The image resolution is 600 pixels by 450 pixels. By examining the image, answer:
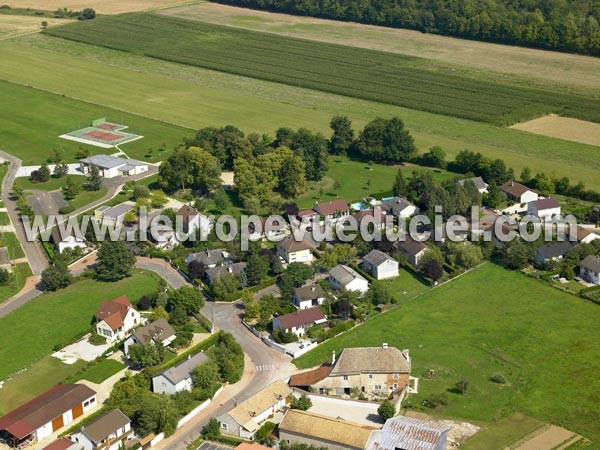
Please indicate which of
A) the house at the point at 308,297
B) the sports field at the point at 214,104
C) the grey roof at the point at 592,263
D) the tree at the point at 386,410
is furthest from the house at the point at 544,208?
the tree at the point at 386,410

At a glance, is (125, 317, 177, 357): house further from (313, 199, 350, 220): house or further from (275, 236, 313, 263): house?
(313, 199, 350, 220): house

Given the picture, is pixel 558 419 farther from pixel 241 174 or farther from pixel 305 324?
pixel 241 174

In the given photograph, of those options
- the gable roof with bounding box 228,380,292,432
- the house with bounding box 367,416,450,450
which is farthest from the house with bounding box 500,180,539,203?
the house with bounding box 367,416,450,450

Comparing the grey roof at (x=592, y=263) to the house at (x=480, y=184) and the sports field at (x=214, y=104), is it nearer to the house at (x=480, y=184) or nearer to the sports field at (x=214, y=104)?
the house at (x=480, y=184)

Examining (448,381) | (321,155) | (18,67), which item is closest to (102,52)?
(18,67)

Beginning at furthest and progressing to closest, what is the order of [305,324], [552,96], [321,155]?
[552,96] < [321,155] < [305,324]
